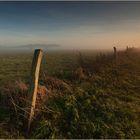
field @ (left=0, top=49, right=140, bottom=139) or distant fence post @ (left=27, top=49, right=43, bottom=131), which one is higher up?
distant fence post @ (left=27, top=49, right=43, bottom=131)

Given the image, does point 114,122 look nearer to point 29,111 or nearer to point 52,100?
point 52,100

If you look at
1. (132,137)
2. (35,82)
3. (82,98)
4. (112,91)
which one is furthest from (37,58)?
(112,91)

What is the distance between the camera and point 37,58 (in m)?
6.26

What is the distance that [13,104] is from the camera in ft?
22.4

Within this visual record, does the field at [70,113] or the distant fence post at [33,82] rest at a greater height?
the distant fence post at [33,82]

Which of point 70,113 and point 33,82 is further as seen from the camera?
point 70,113

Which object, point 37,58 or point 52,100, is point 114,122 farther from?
point 37,58

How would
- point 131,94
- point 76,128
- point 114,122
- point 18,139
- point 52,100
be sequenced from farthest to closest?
point 131,94 < point 52,100 < point 114,122 < point 76,128 < point 18,139

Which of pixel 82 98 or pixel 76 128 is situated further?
pixel 82 98

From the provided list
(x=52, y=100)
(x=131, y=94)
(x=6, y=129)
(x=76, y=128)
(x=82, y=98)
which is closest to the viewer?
(x=6, y=129)

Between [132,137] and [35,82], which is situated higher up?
[35,82]

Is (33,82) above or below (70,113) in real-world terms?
above

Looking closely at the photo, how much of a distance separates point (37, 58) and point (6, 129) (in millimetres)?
2442

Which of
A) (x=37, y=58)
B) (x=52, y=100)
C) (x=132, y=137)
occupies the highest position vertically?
(x=37, y=58)
